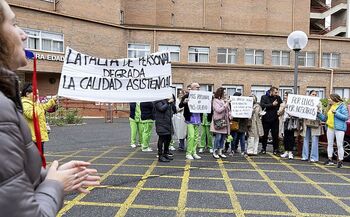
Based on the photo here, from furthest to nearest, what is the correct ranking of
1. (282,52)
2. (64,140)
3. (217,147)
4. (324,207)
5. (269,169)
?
(282,52) → (64,140) → (217,147) → (269,169) → (324,207)

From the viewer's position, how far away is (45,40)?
84.5ft

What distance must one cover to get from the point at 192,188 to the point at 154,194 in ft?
2.54

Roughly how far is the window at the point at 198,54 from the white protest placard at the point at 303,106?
2279 cm

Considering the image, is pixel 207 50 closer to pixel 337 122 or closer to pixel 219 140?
pixel 219 140

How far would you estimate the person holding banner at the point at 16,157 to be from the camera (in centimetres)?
127

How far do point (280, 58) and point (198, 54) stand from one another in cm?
818

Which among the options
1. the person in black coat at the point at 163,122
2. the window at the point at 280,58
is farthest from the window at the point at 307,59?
the person in black coat at the point at 163,122

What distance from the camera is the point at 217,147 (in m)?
9.43

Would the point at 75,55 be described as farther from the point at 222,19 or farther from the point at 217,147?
the point at 222,19

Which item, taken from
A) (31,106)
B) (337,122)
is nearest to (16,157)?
(31,106)

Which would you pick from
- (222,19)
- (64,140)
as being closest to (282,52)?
(222,19)

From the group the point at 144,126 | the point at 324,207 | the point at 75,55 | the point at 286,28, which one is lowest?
the point at 324,207

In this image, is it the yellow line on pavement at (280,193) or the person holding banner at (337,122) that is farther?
the person holding banner at (337,122)

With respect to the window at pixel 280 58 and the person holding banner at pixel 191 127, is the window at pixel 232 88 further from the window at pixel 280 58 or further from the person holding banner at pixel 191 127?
the person holding banner at pixel 191 127
